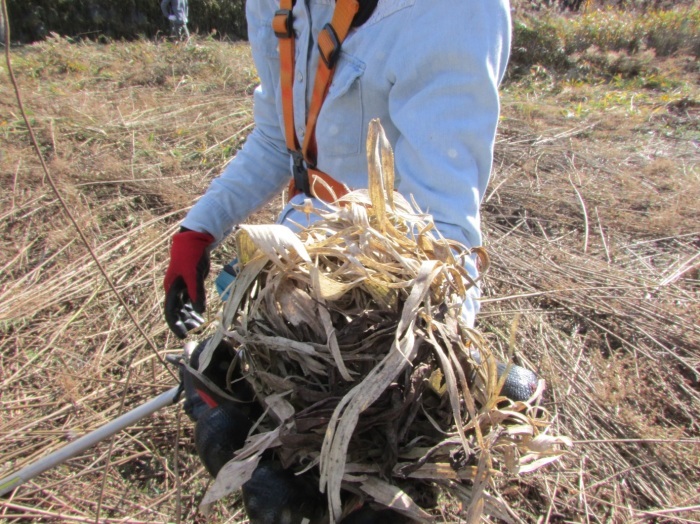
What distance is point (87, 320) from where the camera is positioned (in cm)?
259

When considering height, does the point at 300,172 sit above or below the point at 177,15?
above

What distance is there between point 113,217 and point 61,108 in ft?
Answer: 7.68

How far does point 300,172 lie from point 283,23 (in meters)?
0.42

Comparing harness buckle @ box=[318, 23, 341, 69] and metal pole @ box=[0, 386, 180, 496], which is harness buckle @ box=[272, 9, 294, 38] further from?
metal pole @ box=[0, 386, 180, 496]

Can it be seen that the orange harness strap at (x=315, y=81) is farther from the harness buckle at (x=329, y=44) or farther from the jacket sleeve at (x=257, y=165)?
the jacket sleeve at (x=257, y=165)

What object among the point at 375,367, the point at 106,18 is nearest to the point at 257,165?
the point at 375,367

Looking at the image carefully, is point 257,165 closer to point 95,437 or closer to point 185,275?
point 185,275

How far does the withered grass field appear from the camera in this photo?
1.89 m

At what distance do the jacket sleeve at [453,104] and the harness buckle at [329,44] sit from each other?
0.22 metres

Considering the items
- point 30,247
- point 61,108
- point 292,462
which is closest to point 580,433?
point 292,462

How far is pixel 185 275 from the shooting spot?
4.91 feet

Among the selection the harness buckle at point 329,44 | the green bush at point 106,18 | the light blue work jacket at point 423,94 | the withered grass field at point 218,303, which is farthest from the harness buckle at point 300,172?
the green bush at point 106,18

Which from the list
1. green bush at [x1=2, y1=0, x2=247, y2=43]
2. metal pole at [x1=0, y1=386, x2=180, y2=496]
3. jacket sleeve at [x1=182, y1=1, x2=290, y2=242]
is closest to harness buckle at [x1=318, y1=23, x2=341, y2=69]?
jacket sleeve at [x1=182, y1=1, x2=290, y2=242]

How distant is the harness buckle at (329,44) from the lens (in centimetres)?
123
